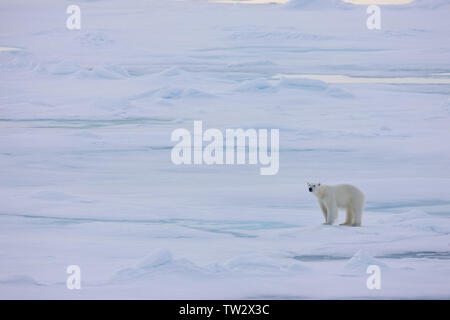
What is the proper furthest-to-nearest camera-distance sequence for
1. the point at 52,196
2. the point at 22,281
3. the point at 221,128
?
the point at 221,128 → the point at 52,196 → the point at 22,281

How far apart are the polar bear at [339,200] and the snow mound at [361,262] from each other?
25 cm

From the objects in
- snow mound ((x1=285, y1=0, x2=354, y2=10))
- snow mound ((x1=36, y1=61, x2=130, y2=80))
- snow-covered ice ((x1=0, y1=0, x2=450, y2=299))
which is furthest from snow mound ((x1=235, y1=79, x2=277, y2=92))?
snow mound ((x1=36, y1=61, x2=130, y2=80))

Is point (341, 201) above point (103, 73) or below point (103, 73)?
below

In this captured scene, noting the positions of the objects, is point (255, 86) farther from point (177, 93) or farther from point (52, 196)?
point (52, 196)

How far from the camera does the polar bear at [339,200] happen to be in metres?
5.75

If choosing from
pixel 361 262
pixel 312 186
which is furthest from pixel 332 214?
pixel 361 262

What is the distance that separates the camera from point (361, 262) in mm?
5707

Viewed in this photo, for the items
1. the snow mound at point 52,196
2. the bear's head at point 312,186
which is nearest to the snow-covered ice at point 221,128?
the snow mound at point 52,196

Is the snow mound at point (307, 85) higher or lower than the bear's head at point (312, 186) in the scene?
higher

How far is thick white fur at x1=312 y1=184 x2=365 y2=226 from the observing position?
5754mm

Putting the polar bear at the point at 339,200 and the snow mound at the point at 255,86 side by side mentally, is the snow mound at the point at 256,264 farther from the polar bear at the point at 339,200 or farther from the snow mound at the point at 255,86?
the snow mound at the point at 255,86

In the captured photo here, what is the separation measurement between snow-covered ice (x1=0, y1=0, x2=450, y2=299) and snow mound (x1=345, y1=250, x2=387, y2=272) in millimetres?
15

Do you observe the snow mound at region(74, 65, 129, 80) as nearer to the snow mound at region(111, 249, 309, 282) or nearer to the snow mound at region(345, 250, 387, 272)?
the snow mound at region(111, 249, 309, 282)

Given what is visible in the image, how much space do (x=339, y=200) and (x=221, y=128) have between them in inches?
39.7
